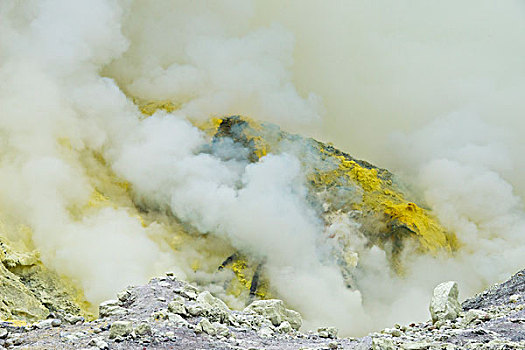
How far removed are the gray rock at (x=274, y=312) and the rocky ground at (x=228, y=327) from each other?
0.11ft

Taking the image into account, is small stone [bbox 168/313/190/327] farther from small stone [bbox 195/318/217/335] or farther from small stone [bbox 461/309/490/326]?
small stone [bbox 461/309/490/326]

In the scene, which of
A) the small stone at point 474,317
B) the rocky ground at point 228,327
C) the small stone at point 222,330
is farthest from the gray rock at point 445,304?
the small stone at point 222,330

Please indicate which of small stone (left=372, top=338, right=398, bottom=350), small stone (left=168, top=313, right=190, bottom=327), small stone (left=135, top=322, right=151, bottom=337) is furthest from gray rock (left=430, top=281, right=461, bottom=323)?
small stone (left=135, top=322, right=151, bottom=337)

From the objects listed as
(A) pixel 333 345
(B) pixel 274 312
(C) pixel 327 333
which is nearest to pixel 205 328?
(A) pixel 333 345

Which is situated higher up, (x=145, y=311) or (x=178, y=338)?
(x=145, y=311)

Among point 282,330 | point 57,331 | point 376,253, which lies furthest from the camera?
point 376,253

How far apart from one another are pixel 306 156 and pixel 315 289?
452 inches

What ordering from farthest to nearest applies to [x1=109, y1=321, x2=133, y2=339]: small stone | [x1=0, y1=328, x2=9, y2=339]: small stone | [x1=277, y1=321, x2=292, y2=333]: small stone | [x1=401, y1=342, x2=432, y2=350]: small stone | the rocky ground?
[x1=277, y1=321, x2=292, y2=333]: small stone
[x1=0, y1=328, x2=9, y2=339]: small stone
[x1=109, y1=321, x2=133, y2=339]: small stone
the rocky ground
[x1=401, y1=342, x2=432, y2=350]: small stone

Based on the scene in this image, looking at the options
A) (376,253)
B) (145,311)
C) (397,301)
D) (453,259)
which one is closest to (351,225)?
(376,253)

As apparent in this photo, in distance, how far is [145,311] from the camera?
39.5ft

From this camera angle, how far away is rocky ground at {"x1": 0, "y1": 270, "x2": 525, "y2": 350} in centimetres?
977

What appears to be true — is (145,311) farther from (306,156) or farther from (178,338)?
(306,156)

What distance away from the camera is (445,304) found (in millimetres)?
13297

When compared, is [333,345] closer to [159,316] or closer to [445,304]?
[445,304]
